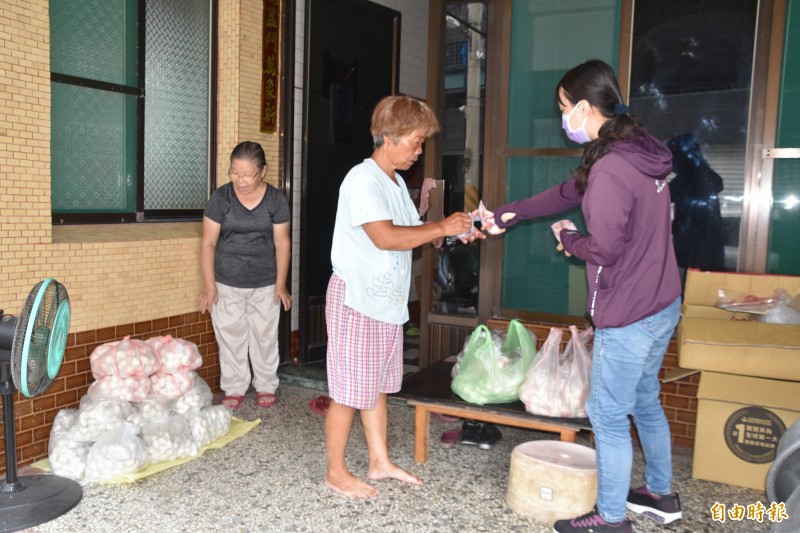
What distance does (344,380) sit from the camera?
10.1 feet

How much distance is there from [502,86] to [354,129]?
60.3 inches

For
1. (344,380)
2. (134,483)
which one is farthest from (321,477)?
(134,483)

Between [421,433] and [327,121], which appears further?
[327,121]

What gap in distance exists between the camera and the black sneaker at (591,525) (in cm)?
274

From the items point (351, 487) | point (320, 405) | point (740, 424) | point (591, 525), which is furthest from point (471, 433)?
point (740, 424)

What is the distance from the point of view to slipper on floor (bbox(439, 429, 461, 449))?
3814mm

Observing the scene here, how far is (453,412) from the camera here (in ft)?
11.5

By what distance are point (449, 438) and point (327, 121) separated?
8.67 feet

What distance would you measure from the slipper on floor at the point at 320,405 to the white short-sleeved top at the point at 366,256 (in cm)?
147

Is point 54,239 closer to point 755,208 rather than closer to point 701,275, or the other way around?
point 701,275

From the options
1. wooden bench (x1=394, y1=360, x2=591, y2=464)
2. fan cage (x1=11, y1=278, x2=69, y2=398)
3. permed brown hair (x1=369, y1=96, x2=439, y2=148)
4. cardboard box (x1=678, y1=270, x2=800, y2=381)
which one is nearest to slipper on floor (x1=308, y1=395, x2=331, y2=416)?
wooden bench (x1=394, y1=360, x2=591, y2=464)

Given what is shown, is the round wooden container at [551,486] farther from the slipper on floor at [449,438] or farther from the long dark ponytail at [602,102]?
the long dark ponytail at [602,102]

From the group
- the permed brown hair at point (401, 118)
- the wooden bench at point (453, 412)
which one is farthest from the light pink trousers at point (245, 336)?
the permed brown hair at point (401, 118)

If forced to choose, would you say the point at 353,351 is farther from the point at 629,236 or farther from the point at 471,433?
the point at 629,236
